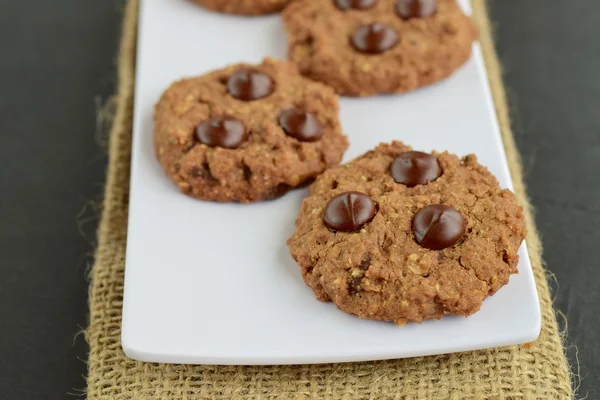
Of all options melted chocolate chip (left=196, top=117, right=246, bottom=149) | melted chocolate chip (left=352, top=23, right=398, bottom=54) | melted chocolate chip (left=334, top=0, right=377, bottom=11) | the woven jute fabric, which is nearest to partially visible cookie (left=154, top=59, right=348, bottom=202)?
melted chocolate chip (left=196, top=117, right=246, bottom=149)

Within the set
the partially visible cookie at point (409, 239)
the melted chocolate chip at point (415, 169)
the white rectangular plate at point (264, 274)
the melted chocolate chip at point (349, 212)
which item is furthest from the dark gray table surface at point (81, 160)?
the melted chocolate chip at point (349, 212)

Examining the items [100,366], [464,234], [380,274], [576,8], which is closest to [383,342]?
[380,274]

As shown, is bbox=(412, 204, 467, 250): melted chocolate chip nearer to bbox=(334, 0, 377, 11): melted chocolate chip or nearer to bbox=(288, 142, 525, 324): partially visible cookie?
bbox=(288, 142, 525, 324): partially visible cookie

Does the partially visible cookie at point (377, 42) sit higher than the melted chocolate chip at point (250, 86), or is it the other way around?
the melted chocolate chip at point (250, 86)

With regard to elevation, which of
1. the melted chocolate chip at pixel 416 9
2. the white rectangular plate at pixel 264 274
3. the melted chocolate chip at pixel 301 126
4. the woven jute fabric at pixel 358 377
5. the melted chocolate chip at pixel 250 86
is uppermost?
the melted chocolate chip at pixel 250 86

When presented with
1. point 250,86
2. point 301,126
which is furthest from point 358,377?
point 250,86

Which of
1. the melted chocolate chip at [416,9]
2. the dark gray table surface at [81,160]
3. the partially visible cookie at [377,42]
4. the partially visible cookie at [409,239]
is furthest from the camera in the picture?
the melted chocolate chip at [416,9]

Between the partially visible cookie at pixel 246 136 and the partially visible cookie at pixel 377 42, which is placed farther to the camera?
the partially visible cookie at pixel 377 42

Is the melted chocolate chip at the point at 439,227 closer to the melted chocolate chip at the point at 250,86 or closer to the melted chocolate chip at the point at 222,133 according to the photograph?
the melted chocolate chip at the point at 222,133
